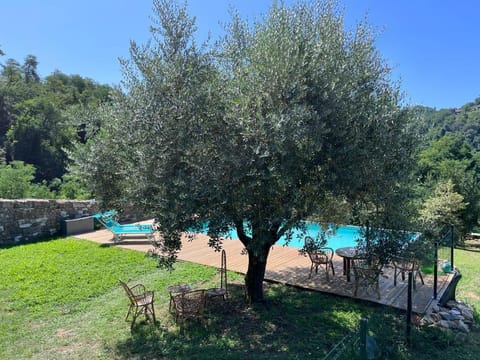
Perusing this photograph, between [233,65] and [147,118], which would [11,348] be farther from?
[233,65]

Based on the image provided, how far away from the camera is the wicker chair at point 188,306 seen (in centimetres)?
569

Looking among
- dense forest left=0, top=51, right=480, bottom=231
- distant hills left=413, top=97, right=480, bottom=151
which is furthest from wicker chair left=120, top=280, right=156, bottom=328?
distant hills left=413, top=97, right=480, bottom=151

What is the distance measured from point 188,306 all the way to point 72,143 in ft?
12.9

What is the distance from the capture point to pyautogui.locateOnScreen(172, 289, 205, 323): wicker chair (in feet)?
18.7

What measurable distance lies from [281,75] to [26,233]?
453 inches

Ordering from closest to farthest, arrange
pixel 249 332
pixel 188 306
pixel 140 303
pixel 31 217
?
pixel 249 332
pixel 188 306
pixel 140 303
pixel 31 217

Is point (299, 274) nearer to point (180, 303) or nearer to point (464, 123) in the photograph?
point (180, 303)

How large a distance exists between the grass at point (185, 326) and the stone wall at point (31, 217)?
10.5 feet

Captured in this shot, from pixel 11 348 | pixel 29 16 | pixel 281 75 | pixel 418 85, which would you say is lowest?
pixel 11 348

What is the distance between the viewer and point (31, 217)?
464 inches

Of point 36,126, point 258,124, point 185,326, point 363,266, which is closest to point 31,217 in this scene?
point 185,326

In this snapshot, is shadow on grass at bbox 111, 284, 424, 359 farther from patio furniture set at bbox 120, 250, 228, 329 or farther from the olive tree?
the olive tree

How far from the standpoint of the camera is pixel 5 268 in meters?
8.76

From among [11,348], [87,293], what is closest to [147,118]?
[11,348]
